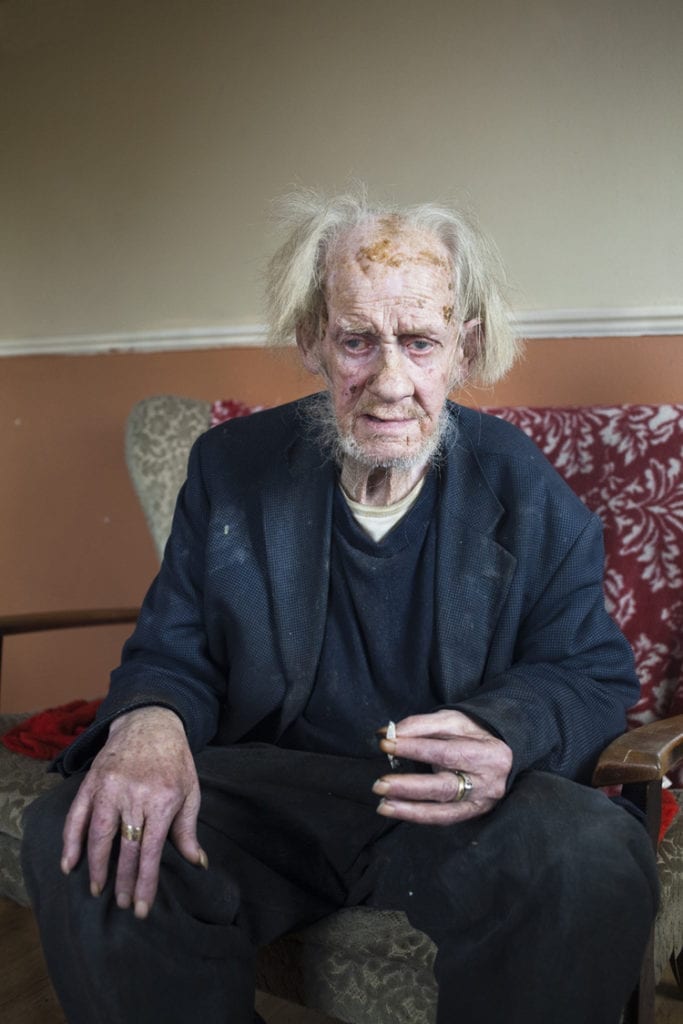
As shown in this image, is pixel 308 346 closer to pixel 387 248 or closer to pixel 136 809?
pixel 387 248

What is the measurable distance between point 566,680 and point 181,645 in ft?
1.88

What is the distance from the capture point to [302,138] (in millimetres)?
2613

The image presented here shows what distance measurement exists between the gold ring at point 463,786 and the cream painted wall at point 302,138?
1.30 metres

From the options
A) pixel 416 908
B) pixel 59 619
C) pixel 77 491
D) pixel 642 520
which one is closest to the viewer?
pixel 416 908

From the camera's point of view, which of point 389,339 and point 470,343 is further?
point 470,343

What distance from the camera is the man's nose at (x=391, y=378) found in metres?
1.51

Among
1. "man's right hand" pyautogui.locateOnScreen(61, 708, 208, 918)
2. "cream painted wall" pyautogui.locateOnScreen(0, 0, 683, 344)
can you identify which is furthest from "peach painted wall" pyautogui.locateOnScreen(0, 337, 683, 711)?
"man's right hand" pyautogui.locateOnScreen(61, 708, 208, 918)

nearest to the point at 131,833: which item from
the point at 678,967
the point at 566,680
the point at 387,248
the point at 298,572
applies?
the point at 298,572

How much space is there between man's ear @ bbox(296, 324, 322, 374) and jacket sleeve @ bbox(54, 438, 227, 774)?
0.23 metres

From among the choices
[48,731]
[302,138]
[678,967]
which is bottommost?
[678,967]

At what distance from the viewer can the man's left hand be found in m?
1.22

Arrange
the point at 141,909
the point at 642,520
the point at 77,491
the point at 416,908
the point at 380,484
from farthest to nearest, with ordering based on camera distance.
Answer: the point at 77,491 < the point at 642,520 < the point at 380,484 < the point at 416,908 < the point at 141,909

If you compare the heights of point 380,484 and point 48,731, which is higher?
point 380,484

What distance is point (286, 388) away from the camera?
2686mm
